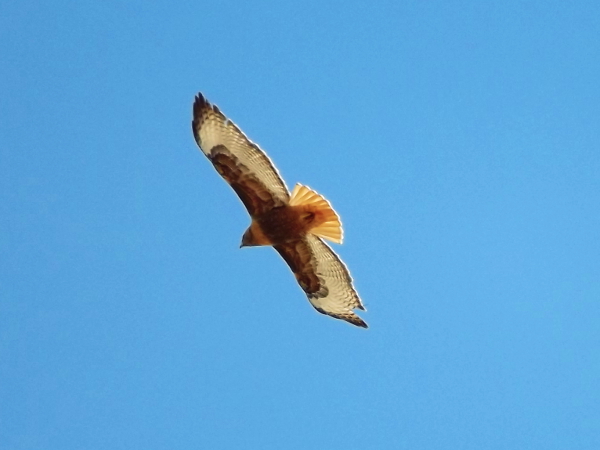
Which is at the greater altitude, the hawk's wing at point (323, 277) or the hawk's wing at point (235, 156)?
the hawk's wing at point (235, 156)

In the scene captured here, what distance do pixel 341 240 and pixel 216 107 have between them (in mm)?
1943

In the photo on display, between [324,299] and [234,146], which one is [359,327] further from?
[234,146]

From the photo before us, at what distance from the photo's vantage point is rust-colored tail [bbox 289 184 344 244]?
10273mm

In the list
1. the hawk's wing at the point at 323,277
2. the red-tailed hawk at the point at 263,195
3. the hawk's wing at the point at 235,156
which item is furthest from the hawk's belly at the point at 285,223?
the hawk's wing at the point at 323,277

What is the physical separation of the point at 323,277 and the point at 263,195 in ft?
4.52

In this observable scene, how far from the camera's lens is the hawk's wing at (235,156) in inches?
404

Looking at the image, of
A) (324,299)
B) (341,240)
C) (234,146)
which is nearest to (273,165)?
(234,146)

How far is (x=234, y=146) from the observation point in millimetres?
10328

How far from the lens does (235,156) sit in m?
10.4

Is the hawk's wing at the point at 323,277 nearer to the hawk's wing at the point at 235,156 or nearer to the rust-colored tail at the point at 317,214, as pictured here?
the rust-colored tail at the point at 317,214

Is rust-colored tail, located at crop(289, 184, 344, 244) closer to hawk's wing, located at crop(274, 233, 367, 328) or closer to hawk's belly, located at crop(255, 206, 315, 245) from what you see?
hawk's belly, located at crop(255, 206, 315, 245)

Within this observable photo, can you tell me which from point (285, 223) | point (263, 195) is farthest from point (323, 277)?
A: point (263, 195)

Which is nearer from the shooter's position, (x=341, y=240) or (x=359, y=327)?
(x=341, y=240)

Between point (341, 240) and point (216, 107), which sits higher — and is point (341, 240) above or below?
below
